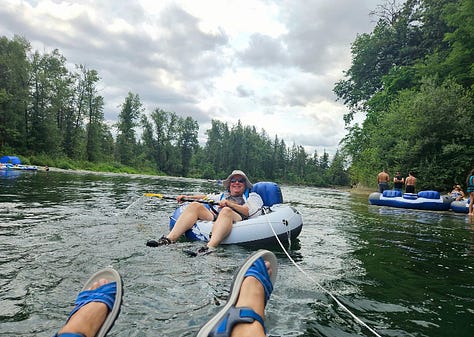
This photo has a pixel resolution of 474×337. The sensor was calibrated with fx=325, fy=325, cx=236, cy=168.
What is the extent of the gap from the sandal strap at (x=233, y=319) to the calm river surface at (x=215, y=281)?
1.79 ft

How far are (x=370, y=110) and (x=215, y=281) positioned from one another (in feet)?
96.1

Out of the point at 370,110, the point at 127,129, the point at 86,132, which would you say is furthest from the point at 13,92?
the point at 370,110

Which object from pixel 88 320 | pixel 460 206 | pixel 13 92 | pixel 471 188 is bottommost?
pixel 88 320

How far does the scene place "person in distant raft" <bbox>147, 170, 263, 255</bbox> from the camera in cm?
433

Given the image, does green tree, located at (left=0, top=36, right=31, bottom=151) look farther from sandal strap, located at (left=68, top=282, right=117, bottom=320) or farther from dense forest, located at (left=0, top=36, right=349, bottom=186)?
sandal strap, located at (left=68, top=282, right=117, bottom=320)

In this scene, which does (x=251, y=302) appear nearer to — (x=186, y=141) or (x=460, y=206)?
(x=460, y=206)

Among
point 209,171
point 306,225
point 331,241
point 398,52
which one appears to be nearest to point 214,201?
point 331,241

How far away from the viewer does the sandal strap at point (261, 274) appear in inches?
78.8

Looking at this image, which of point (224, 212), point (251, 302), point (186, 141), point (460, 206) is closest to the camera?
point (251, 302)

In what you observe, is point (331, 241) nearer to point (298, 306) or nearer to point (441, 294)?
point (441, 294)

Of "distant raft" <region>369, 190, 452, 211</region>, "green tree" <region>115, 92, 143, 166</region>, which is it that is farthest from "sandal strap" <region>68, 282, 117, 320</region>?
"green tree" <region>115, 92, 143, 166</region>

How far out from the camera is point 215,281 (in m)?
2.97

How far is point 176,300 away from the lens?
98.7 inches

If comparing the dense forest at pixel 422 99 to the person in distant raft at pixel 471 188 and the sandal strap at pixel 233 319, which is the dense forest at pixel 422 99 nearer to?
the person in distant raft at pixel 471 188
